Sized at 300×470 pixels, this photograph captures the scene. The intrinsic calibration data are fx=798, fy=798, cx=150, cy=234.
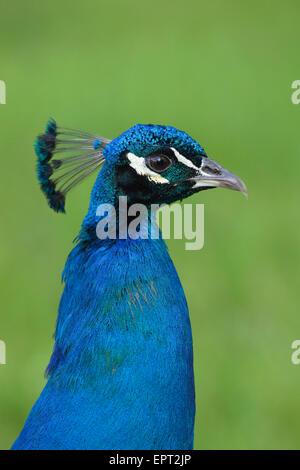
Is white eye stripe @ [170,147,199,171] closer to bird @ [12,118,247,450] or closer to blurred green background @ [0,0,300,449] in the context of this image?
bird @ [12,118,247,450]

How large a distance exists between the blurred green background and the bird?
1227 mm

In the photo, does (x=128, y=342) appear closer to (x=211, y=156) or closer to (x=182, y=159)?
(x=182, y=159)

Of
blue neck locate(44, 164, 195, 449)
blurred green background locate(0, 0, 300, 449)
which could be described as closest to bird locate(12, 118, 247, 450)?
blue neck locate(44, 164, 195, 449)

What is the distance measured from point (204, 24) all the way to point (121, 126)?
2.10 metres

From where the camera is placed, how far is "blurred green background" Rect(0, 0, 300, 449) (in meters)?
2.96

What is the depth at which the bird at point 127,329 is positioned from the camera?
1.47m

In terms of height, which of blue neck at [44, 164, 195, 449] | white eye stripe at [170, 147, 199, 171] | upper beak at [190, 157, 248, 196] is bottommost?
blue neck at [44, 164, 195, 449]

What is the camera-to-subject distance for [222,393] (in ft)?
9.45

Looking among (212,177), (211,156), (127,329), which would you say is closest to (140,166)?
(212,177)

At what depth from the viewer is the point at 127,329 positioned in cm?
147

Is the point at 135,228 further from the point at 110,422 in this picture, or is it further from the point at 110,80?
the point at 110,80

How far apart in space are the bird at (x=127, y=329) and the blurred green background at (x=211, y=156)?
1227 mm

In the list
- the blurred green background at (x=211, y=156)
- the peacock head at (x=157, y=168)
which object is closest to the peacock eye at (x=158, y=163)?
the peacock head at (x=157, y=168)

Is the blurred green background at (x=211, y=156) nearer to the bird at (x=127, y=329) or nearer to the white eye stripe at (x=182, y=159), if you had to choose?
the bird at (x=127, y=329)
